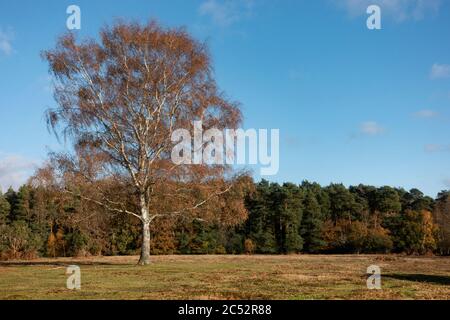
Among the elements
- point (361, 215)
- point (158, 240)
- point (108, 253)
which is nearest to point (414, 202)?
point (361, 215)

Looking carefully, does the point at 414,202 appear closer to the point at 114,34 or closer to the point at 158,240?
the point at 158,240

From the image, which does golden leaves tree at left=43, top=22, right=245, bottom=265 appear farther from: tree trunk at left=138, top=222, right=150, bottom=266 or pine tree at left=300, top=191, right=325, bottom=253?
pine tree at left=300, top=191, right=325, bottom=253

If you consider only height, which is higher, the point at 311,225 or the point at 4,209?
the point at 4,209

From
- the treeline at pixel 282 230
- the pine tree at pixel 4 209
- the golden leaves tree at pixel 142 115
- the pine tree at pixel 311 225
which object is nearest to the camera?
the golden leaves tree at pixel 142 115

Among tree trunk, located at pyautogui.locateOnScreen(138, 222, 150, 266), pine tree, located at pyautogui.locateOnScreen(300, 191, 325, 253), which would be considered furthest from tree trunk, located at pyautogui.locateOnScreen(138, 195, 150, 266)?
pine tree, located at pyautogui.locateOnScreen(300, 191, 325, 253)

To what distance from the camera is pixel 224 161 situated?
31.6 m

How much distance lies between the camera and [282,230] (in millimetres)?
79438

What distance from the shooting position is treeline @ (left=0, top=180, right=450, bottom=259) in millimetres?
66931

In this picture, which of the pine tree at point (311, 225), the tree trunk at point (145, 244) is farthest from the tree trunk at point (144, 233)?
the pine tree at point (311, 225)

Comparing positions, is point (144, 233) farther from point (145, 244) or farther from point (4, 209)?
point (4, 209)

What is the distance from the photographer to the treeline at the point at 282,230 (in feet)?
220

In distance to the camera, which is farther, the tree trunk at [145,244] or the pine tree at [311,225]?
the pine tree at [311,225]

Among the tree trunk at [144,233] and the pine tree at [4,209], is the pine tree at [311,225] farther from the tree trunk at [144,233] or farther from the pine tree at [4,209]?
the tree trunk at [144,233]

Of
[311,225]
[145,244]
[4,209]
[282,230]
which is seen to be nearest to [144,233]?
[145,244]
